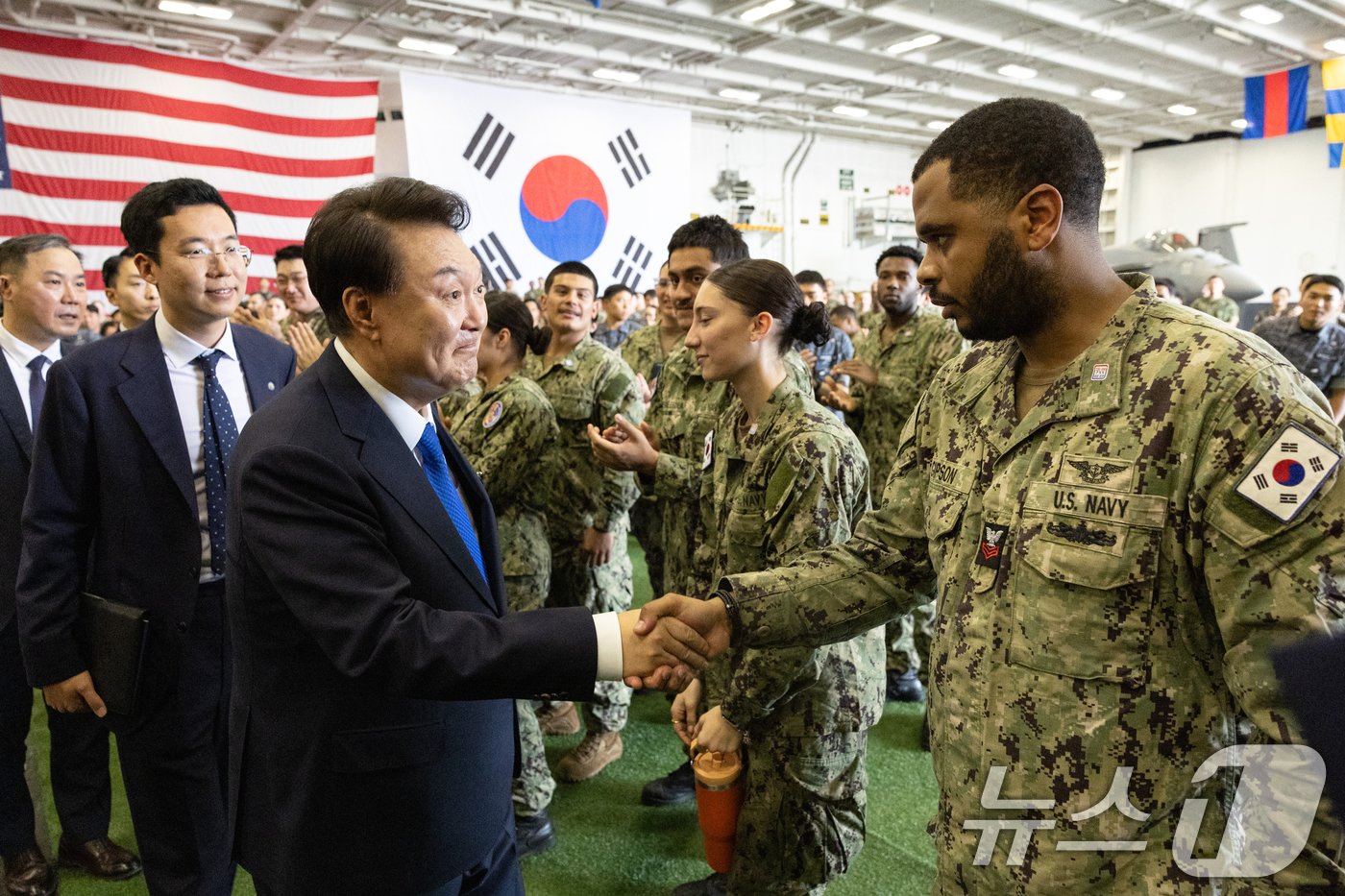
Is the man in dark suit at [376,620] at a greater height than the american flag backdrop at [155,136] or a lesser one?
lesser

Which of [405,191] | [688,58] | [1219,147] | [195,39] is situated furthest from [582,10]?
[1219,147]

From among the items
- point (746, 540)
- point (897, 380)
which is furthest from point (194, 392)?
point (897, 380)

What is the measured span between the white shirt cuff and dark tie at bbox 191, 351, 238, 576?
1.29 m

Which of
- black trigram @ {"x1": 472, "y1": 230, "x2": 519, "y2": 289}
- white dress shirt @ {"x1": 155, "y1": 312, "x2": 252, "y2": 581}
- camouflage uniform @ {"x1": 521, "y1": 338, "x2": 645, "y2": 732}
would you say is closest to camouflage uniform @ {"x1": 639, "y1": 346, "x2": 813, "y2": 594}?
camouflage uniform @ {"x1": 521, "y1": 338, "x2": 645, "y2": 732}

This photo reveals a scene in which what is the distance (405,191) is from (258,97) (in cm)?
1014

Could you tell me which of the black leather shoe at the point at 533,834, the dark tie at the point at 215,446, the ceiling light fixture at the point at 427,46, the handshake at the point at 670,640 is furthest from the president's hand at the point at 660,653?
the ceiling light fixture at the point at 427,46

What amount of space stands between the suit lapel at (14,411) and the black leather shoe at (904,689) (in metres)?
3.54

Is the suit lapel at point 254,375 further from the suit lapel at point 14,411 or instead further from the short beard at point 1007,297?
the short beard at point 1007,297

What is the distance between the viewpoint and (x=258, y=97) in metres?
9.77

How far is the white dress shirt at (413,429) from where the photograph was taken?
1.36 m

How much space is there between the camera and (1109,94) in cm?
1672

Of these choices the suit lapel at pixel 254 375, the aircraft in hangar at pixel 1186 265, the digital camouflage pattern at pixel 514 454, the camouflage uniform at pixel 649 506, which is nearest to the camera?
the suit lapel at pixel 254 375

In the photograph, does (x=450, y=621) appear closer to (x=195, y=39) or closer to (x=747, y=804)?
(x=747, y=804)

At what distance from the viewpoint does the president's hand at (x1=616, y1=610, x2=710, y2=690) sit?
140 cm
